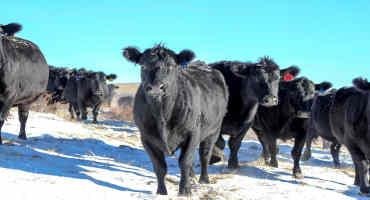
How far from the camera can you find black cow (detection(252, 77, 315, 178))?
37.8 feet

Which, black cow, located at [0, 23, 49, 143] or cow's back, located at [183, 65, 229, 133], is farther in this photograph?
black cow, located at [0, 23, 49, 143]

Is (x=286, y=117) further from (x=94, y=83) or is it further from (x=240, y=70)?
(x=94, y=83)

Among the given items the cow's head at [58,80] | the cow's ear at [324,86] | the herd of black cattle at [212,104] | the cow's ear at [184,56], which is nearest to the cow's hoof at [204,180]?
the herd of black cattle at [212,104]

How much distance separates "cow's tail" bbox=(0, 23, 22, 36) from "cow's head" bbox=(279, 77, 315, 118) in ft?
18.5

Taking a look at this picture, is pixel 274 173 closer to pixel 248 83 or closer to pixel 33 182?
pixel 248 83

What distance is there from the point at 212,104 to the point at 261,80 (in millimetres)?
2094

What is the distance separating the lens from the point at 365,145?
29.3 feet

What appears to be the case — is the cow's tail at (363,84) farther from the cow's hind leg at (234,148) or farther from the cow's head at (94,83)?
the cow's head at (94,83)

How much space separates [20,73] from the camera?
33.1 ft

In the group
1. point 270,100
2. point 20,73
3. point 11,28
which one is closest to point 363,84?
point 270,100

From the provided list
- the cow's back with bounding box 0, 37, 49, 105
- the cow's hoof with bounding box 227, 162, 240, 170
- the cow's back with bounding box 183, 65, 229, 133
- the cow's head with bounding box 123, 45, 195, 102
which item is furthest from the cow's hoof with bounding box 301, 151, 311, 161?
the cow's head with bounding box 123, 45, 195, 102

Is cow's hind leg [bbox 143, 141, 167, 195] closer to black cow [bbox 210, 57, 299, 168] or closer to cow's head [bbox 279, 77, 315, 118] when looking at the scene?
black cow [bbox 210, 57, 299, 168]

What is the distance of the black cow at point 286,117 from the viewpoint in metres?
11.5

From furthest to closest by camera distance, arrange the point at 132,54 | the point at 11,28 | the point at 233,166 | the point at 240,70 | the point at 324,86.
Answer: the point at 324,86, the point at 240,70, the point at 233,166, the point at 11,28, the point at 132,54
